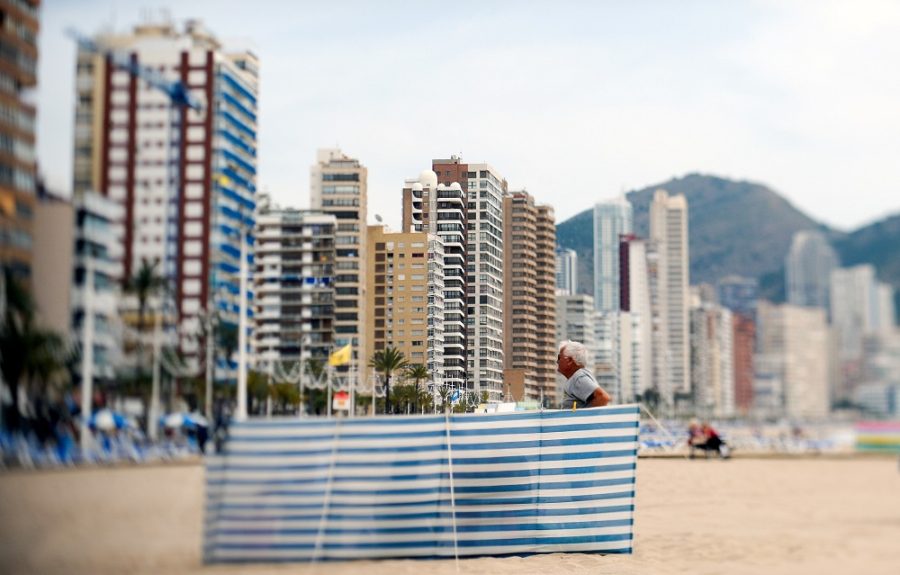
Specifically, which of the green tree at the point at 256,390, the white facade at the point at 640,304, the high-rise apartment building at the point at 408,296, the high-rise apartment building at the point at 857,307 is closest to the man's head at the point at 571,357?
the high-rise apartment building at the point at 408,296

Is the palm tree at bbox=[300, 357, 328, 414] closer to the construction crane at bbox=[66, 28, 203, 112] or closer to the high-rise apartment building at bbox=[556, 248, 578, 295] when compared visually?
the construction crane at bbox=[66, 28, 203, 112]

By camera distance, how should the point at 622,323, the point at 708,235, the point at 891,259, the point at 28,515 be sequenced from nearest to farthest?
the point at 28,515
the point at 891,259
the point at 708,235
the point at 622,323

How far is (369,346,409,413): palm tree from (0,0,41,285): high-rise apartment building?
2823mm

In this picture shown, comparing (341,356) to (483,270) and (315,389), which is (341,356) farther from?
(483,270)

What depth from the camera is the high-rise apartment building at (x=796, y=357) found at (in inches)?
279

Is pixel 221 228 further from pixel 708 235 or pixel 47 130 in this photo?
pixel 708 235

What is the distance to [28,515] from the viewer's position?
16.5 feet

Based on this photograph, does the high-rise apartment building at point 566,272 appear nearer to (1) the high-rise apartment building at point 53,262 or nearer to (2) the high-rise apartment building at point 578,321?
(2) the high-rise apartment building at point 578,321

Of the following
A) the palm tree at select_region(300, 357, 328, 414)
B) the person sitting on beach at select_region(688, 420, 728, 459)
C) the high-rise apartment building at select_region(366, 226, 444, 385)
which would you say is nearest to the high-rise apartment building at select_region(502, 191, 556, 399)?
the high-rise apartment building at select_region(366, 226, 444, 385)

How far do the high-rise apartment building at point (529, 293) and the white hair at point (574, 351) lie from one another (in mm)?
673

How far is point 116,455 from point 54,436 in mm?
286

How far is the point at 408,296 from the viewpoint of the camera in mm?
7781

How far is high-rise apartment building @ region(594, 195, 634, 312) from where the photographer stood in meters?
11.3

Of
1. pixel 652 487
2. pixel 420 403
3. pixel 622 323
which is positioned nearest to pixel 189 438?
pixel 420 403
